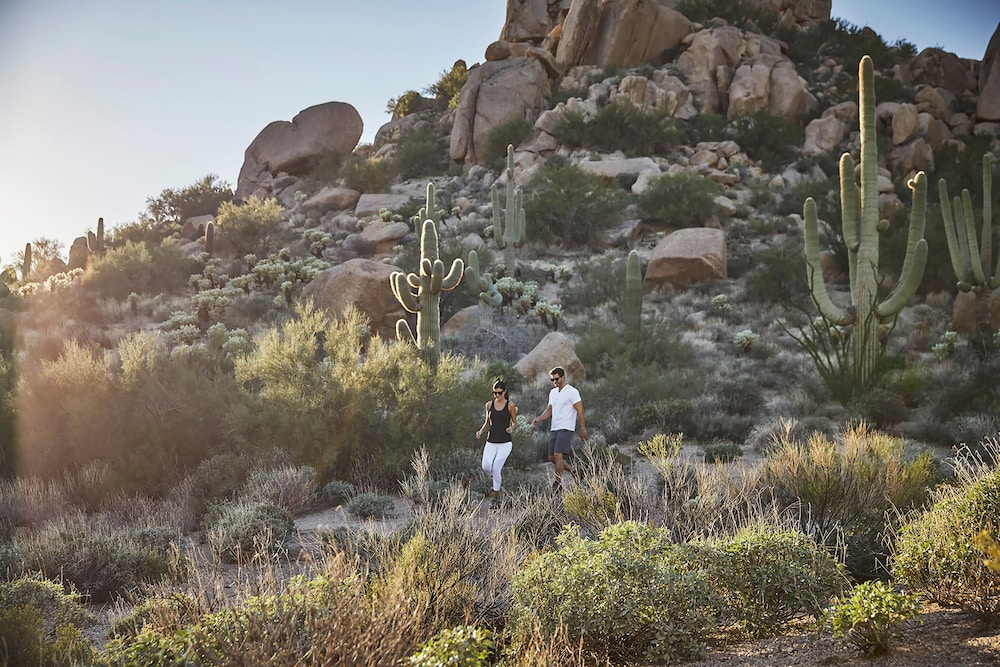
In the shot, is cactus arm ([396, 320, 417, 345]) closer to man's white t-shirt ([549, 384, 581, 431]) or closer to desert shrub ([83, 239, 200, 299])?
man's white t-shirt ([549, 384, 581, 431])

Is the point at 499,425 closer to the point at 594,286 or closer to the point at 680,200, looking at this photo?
the point at 594,286

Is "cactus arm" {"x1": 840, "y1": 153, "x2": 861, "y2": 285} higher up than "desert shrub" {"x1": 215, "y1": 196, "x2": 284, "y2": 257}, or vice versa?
"desert shrub" {"x1": 215, "y1": 196, "x2": 284, "y2": 257}

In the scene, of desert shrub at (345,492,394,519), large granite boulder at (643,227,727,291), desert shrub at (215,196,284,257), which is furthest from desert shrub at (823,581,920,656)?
desert shrub at (215,196,284,257)

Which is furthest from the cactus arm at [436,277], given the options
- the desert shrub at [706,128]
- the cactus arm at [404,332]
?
the desert shrub at [706,128]

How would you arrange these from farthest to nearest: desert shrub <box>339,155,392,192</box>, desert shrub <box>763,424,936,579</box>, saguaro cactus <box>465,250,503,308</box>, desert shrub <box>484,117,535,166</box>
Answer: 1. desert shrub <box>484,117,535,166</box>
2. desert shrub <box>339,155,392,192</box>
3. saguaro cactus <box>465,250,503,308</box>
4. desert shrub <box>763,424,936,579</box>

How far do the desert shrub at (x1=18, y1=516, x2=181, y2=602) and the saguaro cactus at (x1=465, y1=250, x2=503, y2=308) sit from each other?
12.7m

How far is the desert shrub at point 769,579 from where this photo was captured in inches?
207

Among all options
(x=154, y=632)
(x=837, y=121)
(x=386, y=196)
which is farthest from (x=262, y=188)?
(x=154, y=632)

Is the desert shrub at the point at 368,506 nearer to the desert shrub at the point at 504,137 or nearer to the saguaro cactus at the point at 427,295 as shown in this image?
the saguaro cactus at the point at 427,295

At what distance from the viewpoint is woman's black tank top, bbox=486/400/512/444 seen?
918 centimetres

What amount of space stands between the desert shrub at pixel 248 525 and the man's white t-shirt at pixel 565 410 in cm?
335

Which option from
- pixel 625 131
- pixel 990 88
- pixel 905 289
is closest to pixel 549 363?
pixel 905 289

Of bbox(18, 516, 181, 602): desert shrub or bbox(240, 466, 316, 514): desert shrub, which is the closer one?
bbox(18, 516, 181, 602): desert shrub

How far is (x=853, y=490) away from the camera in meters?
7.72
